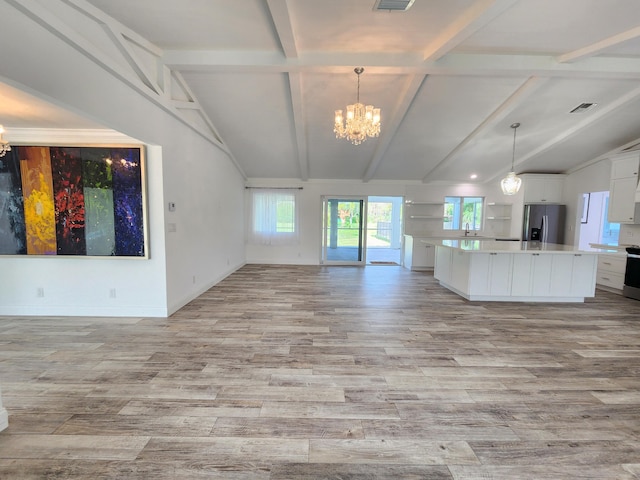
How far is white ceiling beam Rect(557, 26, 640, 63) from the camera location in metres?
2.94

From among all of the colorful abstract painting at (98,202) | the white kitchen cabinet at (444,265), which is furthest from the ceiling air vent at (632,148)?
the colorful abstract painting at (98,202)

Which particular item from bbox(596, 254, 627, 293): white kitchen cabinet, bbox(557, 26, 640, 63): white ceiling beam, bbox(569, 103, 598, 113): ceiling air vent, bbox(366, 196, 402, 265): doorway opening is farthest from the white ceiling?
bbox(366, 196, 402, 265): doorway opening

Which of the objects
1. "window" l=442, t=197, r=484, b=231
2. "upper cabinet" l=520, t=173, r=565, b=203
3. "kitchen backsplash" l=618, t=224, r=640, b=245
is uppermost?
"upper cabinet" l=520, t=173, r=565, b=203

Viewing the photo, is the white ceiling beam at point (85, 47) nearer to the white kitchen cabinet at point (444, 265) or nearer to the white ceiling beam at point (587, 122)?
the white kitchen cabinet at point (444, 265)

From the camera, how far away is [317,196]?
7719 millimetres

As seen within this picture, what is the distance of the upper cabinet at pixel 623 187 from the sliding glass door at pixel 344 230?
503cm

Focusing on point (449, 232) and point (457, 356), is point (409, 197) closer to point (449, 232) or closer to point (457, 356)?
point (449, 232)

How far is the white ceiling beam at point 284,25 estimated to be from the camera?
2473 millimetres

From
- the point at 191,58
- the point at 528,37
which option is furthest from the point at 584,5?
the point at 191,58

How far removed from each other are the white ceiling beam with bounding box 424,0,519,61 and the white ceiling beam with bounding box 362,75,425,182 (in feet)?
1.61

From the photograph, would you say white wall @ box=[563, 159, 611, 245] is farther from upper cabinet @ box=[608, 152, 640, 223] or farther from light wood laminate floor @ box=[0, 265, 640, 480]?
light wood laminate floor @ box=[0, 265, 640, 480]

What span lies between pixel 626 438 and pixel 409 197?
21.0ft

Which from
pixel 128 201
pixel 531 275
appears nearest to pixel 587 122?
pixel 531 275

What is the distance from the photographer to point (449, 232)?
770 cm
